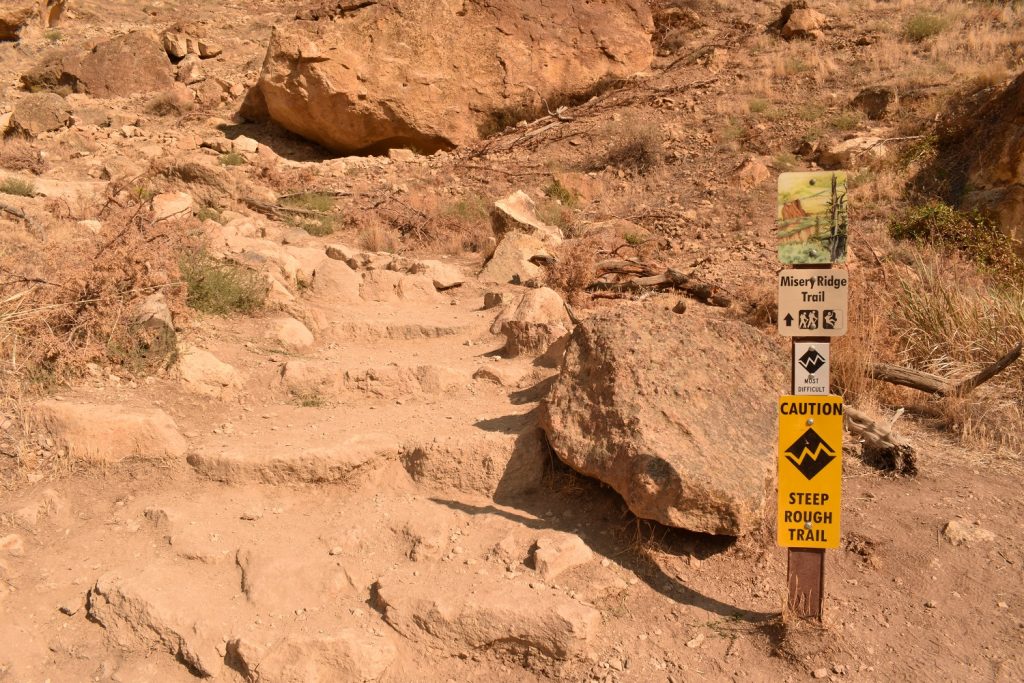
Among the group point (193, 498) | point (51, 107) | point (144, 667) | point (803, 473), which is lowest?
point (144, 667)

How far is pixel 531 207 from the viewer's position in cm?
820

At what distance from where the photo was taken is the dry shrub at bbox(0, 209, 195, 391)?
408 centimetres

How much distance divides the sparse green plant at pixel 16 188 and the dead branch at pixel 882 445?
705 cm

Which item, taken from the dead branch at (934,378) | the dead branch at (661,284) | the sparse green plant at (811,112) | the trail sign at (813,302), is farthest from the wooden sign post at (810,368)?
the sparse green plant at (811,112)

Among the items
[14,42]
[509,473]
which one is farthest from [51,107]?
[509,473]

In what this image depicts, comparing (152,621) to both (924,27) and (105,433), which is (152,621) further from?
(924,27)

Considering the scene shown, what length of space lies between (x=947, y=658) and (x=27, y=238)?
5.91 meters

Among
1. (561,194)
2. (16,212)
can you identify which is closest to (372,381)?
(16,212)

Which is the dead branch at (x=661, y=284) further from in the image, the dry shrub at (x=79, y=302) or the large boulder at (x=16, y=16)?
the large boulder at (x=16, y=16)

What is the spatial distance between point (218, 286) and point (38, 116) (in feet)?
24.6

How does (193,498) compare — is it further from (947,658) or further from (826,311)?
(947,658)

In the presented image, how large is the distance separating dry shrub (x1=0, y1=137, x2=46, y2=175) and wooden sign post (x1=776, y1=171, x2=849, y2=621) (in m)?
9.10

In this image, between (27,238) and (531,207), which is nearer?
(27,238)

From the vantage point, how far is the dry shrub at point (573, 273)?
615cm
